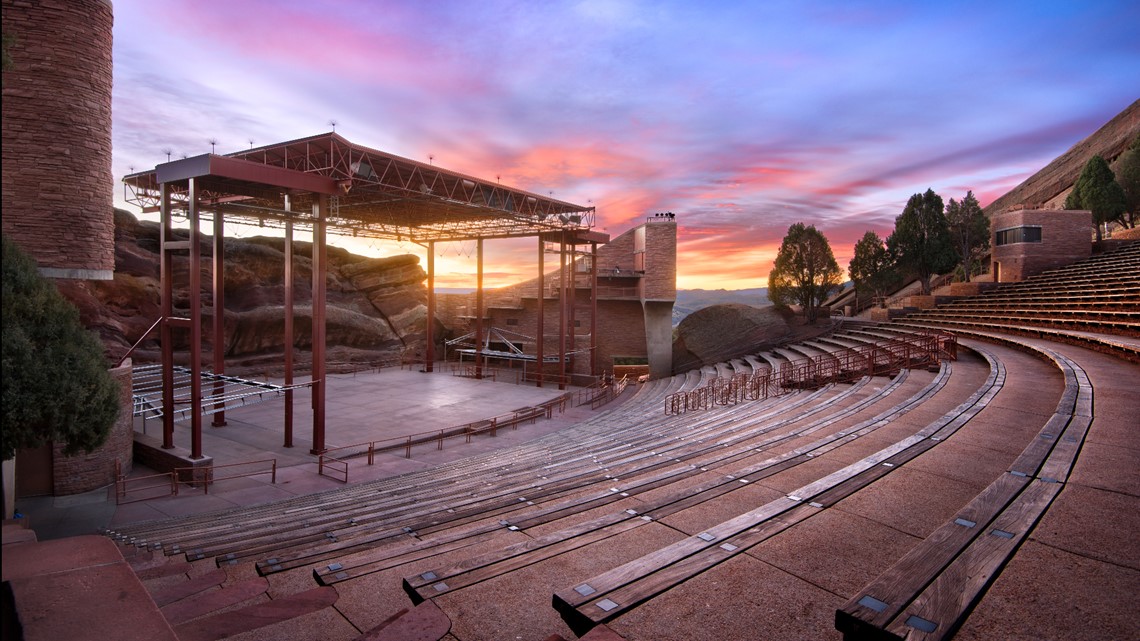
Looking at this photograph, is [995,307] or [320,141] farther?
[995,307]

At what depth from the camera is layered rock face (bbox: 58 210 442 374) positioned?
1113 inches

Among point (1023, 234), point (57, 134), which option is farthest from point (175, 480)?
point (1023, 234)

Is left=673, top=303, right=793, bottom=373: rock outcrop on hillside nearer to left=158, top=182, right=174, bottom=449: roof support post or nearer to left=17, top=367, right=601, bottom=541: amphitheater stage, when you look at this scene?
left=17, top=367, right=601, bottom=541: amphitheater stage

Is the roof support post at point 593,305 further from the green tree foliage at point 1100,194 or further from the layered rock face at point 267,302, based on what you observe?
the green tree foliage at point 1100,194

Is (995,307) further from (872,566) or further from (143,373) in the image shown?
(143,373)

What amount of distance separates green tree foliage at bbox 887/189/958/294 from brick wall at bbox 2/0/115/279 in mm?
45479

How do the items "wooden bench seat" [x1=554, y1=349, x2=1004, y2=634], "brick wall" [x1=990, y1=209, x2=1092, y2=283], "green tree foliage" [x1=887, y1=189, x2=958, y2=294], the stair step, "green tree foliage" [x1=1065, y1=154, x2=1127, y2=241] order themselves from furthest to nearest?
"green tree foliage" [x1=1065, y1=154, x2=1127, y2=241] → "green tree foliage" [x1=887, y1=189, x2=958, y2=294] → "brick wall" [x1=990, y1=209, x2=1092, y2=283] → the stair step → "wooden bench seat" [x1=554, y1=349, x2=1004, y2=634]

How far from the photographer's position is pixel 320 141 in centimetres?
2092

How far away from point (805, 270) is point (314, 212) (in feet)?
112

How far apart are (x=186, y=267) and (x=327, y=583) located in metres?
35.2

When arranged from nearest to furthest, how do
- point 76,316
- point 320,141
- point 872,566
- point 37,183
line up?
point 872,566 < point 76,316 < point 37,183 < point 320,141

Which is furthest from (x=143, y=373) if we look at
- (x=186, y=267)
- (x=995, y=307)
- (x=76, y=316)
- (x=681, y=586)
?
(x=995, y=307)

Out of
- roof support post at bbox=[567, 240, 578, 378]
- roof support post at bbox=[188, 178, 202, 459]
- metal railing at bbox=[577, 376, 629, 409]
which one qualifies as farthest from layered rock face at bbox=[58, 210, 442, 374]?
metal railing at bbox=[577, 376, 629, 409]

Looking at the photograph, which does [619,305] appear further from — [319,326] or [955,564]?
[955,564]
